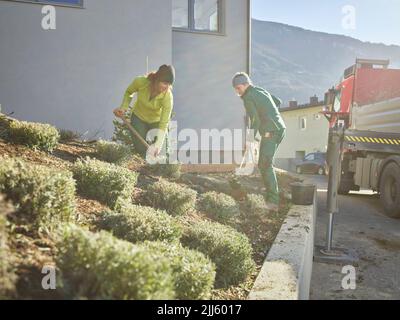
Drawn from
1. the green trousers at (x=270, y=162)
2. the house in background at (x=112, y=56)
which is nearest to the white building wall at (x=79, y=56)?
the house in background at (x=112, y=56)

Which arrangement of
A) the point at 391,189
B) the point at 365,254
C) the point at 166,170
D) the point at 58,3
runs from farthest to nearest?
the point at 58,3, the point at 391,189, the point at 166,170, the point at 365,254

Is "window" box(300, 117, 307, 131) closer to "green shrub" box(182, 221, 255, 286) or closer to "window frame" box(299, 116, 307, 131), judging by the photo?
"window frame" box(299, 116, 307, 131)

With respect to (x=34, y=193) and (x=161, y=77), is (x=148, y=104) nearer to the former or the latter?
(x=161, y=77)

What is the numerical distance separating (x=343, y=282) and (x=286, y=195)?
104 inches

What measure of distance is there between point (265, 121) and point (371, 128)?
4.56 metres

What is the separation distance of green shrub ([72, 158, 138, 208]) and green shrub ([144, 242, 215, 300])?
52.6 inches

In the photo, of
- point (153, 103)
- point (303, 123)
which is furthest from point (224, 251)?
point (303, 123)

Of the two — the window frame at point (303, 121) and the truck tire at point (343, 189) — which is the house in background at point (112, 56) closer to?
the truck tire at point (343, 189)

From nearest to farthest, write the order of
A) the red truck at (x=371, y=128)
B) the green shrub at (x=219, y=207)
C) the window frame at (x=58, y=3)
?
the green shrub at (x=219, y=207), the red truck at (x=371, y=128), the window frame at (x=58, y=3)

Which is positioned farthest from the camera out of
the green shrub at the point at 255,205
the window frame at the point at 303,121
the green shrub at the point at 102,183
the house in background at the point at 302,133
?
the window frame at the point at 303,121

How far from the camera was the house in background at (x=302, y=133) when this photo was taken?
35.2 meters

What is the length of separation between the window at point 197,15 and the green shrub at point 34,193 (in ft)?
28.6

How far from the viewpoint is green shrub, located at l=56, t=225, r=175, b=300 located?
182 cm

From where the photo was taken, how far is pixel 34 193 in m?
2.53
